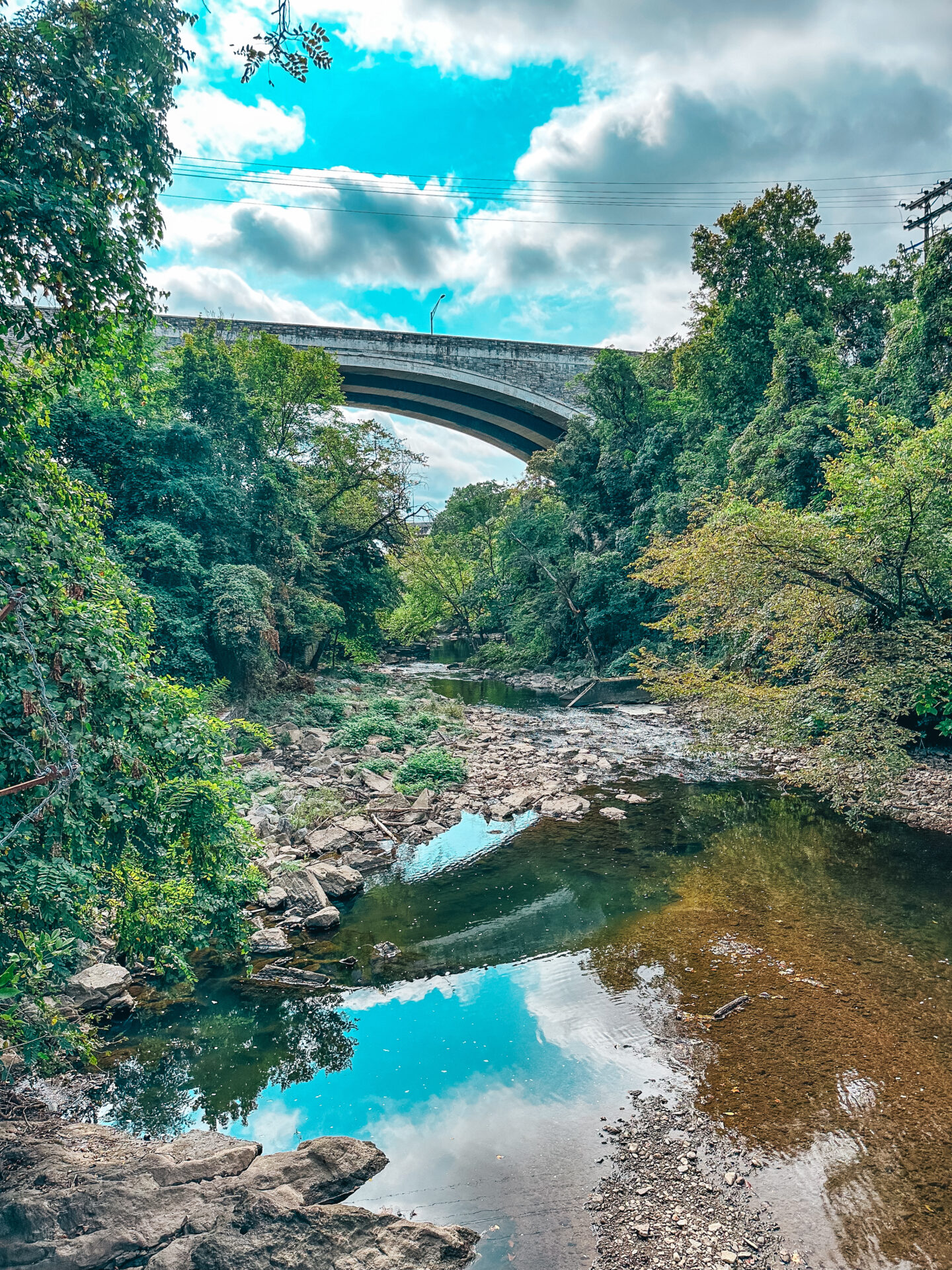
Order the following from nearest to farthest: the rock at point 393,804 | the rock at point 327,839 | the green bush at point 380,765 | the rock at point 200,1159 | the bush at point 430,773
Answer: the rock at point 200,1159
the rock at point 327,839
the rock at point 393,804
the bush at point 430,773
the green bush at point 380,765

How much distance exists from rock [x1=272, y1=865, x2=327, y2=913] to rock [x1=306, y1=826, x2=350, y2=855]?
1.25 meters

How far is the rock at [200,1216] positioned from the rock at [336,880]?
4.50m

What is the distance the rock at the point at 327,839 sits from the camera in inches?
413

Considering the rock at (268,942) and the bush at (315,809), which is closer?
the rock at (268,942)

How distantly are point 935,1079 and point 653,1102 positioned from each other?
2323 mm

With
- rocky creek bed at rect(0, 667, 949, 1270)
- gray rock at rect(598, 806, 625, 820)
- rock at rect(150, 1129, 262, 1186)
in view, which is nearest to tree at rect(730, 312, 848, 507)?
gray rock at rect(598, 806, 625, 820)

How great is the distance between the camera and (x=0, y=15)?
3.72 metres

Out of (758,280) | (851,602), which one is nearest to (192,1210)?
(851,602)

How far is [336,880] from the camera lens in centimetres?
913

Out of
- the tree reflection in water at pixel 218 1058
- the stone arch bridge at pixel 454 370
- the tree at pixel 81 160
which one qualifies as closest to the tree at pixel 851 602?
the tree reflection in water at pixel 218 1058

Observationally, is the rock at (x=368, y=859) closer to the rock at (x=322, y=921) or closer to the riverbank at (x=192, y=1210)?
the rock at (x=322, y=921)

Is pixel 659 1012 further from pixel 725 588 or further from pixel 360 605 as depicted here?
pixel 360 605

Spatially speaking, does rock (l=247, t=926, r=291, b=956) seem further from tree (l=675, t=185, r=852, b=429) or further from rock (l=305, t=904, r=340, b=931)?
tree (l=675, t=185, r=852, b=429)

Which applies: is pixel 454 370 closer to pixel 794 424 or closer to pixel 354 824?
pixel 794 424
